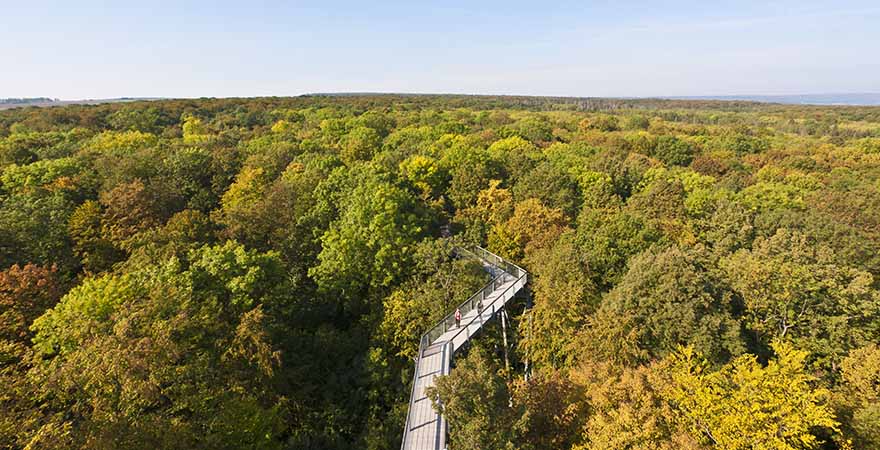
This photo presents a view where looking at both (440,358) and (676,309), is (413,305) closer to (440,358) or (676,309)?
(440,358)

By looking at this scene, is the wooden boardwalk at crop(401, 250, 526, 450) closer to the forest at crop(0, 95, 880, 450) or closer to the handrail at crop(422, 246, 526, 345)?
the handrail at crop(422, 246, 526, 345)

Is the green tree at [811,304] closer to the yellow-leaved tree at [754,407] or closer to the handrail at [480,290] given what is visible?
the yellow-leaved tree at [754,407]

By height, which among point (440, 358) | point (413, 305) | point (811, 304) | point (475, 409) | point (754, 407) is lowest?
point (440, 358)

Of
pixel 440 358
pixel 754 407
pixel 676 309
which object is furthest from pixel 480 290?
pixel 754 407

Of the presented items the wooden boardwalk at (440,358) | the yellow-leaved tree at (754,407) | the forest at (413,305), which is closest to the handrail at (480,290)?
the wooden boardwalk at (440,358)

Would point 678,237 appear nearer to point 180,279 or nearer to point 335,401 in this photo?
point 335,401

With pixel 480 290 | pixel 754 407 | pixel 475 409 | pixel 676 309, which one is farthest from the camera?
pixel 480 290
